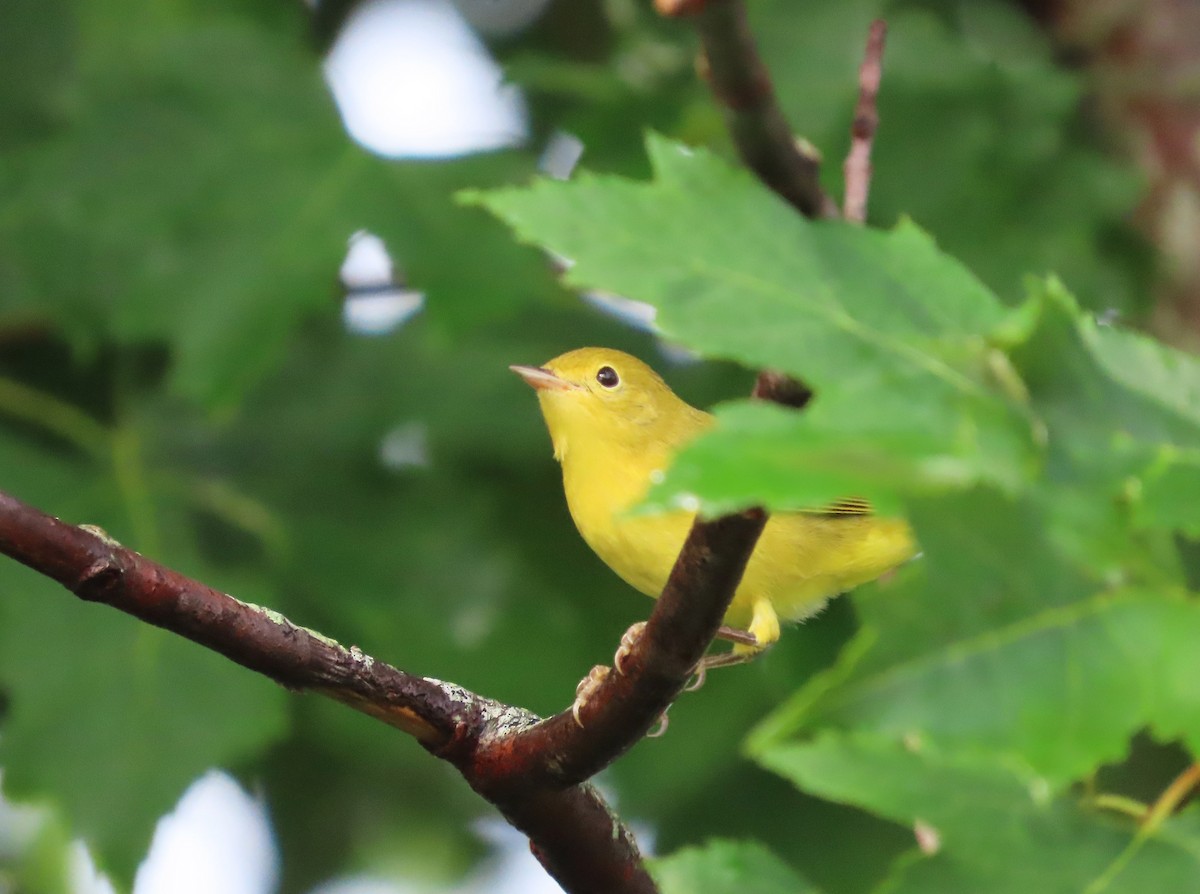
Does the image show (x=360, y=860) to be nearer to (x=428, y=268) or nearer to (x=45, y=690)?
(x=45, y=690)

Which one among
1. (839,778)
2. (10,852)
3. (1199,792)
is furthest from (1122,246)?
(10,852)

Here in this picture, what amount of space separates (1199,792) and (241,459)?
373 centimetres

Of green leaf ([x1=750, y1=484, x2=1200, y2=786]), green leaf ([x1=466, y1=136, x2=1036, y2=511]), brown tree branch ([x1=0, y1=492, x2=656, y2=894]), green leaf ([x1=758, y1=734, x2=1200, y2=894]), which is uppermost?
green leaf ([x1=466, y1=136, x2=1036, y2=511])

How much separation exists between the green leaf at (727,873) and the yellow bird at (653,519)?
193 cm

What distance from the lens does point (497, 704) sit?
2504 mm

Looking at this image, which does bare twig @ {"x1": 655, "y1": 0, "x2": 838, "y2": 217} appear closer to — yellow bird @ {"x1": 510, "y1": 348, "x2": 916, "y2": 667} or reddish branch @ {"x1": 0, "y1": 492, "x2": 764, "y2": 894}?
reddish branch @ {"x1": 0, "y1": 492, "x2": 764, "y2": 894}

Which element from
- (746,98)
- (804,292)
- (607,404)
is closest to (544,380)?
(607,404)

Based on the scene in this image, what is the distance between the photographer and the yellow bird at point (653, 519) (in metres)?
3.74

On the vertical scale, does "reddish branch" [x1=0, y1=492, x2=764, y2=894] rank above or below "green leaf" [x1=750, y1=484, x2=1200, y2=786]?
below

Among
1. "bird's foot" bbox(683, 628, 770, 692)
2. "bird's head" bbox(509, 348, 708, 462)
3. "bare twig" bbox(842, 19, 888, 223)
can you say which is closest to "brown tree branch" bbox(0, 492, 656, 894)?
"bird's foot" bbox(683, 628, 770, 692)

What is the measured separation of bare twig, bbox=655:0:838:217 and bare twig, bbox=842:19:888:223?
0.04m

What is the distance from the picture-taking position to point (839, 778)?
51.3 inches

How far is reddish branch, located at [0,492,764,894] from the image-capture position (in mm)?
1916

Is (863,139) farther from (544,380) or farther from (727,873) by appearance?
(544,380)
